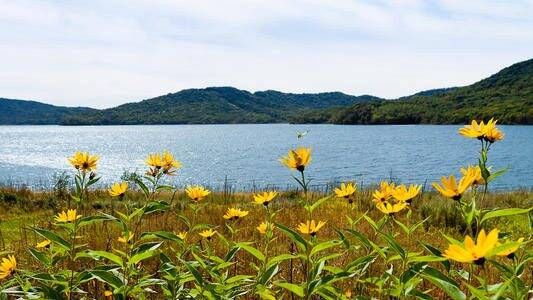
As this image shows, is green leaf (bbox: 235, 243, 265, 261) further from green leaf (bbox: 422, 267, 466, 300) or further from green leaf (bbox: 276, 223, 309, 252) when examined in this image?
green leaf (bbox: 422, 267, 466, 300)

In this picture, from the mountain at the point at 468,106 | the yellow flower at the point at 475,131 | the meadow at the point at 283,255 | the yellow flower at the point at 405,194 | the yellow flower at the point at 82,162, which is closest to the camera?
the meadow at the point at 283,255

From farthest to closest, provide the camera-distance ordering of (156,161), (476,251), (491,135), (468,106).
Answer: (468,106), (156,161), (491,135), (476,251)

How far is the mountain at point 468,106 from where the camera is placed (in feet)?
373

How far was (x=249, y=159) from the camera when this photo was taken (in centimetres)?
5481

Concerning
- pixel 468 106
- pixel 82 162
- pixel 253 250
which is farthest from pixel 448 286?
pixel 468 106

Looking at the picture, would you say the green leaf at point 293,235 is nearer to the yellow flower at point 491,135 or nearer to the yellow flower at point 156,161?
the yellow flower at point 491,135

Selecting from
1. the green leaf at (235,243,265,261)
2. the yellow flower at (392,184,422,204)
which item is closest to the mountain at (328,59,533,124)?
the yellow flower at (392,184,422,204)

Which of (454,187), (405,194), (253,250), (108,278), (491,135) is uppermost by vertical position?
(491,135)

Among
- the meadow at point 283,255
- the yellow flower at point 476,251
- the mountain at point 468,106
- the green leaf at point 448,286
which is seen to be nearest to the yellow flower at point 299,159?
the meadow at point 283,255

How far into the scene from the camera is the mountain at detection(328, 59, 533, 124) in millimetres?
113688

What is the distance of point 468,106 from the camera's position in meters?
130

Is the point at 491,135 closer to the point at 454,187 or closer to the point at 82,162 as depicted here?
the point at 454,187

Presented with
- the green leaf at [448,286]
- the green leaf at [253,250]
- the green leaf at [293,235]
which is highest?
the green leaf at [293,235]

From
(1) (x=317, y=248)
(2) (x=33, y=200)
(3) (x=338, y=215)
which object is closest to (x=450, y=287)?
(1) (x=317, y=248)
